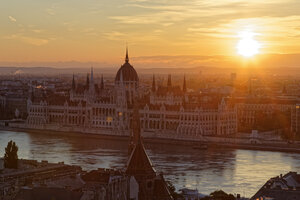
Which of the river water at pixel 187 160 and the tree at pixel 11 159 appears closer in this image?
the tree at pixel 11 159

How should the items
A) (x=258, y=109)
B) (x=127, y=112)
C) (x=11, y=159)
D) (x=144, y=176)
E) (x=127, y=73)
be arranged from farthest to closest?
(x=258, y=109) < (x=127, y=73) < (x=127, y=112) < (x=11, y=159) < (x=144, y=176)

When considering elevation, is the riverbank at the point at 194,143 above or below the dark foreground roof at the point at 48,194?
below

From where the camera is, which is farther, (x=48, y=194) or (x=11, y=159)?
(x=11, y=159)

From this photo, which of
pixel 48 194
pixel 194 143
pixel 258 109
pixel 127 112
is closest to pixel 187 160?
pixel 194 143

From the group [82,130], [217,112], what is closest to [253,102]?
[217,112]

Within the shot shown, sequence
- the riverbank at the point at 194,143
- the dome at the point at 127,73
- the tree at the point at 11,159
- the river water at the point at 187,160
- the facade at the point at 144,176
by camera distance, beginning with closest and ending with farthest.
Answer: the facade at the point at 144,176
the tree at the point at 11,159
the river water at the point at 187,160
the riverbank at the point at 194,143
the dome at the point at 127,73

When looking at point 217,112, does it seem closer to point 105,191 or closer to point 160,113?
point 160,113

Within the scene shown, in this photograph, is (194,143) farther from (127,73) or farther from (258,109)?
(258,109)

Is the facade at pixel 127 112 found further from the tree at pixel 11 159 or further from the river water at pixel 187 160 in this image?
the tree at pixel 11 159

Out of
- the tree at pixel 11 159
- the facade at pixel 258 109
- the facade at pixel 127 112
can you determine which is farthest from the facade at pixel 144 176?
the facade at pixel 258 109
